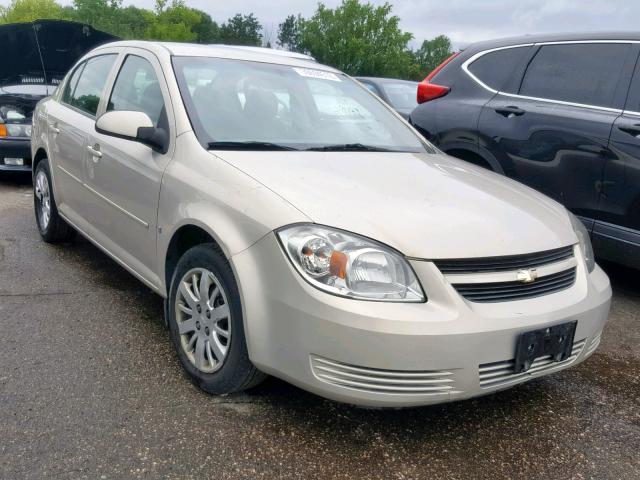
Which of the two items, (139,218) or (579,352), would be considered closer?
(579,352)

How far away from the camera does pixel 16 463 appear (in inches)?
87.7

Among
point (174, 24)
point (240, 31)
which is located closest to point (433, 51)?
point (240, 31)

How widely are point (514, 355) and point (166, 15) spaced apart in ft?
285

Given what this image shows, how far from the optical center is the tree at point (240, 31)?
90.5 m

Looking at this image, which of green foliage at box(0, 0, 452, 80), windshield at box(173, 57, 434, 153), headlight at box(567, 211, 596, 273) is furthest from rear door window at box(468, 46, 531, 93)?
green foliage at box(0, 0, 452, 80)

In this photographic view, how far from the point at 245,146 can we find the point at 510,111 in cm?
238

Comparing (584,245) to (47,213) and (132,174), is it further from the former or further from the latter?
(47,213)

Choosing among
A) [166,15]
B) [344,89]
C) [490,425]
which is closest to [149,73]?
[344,89]

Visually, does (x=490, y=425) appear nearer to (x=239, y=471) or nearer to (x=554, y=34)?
(x=239, y=471)

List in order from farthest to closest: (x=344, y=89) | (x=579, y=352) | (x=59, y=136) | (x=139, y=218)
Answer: (x=59, y=136) < (x=344, y=89) < (x=139, y=218) < (x=579, y=352)

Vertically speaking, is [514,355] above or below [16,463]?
above

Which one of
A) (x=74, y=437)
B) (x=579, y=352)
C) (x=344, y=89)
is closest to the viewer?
(x=74, y=437)

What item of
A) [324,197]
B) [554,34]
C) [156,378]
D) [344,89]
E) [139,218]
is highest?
[554,34]

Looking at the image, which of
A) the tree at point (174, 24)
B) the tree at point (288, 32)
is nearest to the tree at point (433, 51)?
the tree at point (288, 32)
